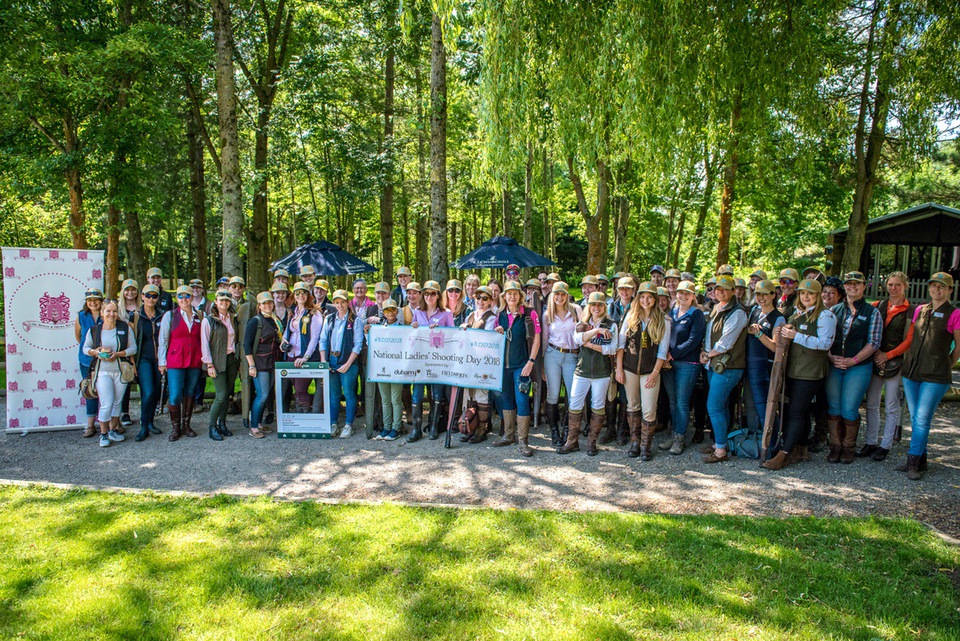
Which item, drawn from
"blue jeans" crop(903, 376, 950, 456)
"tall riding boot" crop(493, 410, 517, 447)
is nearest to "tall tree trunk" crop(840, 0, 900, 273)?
"blue jeans" crop(903, 376, 950, 456)

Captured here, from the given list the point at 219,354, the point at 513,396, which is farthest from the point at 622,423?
the point at 219,354

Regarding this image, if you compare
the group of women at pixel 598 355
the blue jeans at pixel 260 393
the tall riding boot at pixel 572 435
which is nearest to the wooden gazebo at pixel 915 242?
the group of women at pixel 598 355

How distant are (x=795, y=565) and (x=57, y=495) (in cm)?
678

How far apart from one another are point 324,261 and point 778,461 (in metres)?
10.1

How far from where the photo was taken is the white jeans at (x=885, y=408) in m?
6.83

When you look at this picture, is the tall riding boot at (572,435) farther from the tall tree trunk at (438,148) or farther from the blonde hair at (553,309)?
the tall tree trunk at (438,148)

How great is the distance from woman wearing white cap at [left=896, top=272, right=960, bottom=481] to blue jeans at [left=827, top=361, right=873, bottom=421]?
0.41 meters

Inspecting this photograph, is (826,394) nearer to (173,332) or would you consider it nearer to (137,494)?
(137,494)

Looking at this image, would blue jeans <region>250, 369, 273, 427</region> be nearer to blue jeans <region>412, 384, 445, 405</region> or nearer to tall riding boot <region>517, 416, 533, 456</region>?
blue jeans <region>412, 384, 445, 405</region>

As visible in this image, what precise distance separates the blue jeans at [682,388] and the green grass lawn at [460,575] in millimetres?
2142

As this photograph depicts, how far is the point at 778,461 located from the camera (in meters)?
6.59

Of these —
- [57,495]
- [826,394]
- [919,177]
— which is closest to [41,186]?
[57,495]

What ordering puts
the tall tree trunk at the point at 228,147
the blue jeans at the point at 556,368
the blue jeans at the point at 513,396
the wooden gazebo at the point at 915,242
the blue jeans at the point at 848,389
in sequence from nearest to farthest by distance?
the blue jeans at the point at 848,389, the blue jeans at the point at 513,396, the blue jeans at the point at 556,368, the tall tree trunk at the point at 228,147, the wooden gazebo at the point at 915,242

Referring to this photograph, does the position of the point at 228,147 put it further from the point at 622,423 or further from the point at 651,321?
the point at 622,423
